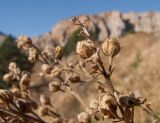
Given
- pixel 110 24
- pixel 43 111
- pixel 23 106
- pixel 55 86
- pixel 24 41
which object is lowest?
pixel 23 106

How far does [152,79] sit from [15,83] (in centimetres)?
1517

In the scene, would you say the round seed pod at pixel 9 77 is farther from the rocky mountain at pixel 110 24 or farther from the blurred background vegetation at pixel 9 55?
the rocky mountain at pixel 110 24

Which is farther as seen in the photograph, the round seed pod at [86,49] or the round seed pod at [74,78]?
the round seed pod at [74,78]

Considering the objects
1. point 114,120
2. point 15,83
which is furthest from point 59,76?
point 114,120

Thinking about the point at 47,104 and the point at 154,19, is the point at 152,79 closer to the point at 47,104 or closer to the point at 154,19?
the point at 47,104

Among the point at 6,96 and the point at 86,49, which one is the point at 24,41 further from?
the point at 86,49

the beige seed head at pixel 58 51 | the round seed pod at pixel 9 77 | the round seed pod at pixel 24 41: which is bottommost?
the beige seed head at pixel 58 51

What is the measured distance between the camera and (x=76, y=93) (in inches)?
76.8

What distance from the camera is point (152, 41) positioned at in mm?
34594

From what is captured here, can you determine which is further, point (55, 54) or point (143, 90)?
point (143, 90)

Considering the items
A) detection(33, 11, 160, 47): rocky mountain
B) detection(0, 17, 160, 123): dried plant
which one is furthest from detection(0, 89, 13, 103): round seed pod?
detection(33, 11, 160, 47): rocky mountain

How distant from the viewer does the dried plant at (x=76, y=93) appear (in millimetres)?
1301

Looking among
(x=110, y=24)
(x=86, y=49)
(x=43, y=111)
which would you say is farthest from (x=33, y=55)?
(x=110, y=24)

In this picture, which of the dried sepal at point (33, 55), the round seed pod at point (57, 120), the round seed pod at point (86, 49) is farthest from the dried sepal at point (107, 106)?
the dried sepal at point (33, 55)
